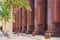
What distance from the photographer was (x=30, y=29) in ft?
130

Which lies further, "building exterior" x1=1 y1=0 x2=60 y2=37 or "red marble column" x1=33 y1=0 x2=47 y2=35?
"red marble column" x1=33 y1=0 x2=47 y2=35

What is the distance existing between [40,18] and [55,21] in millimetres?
6209

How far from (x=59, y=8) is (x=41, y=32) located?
6.73 metres

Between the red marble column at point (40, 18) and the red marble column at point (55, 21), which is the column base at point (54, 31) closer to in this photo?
the red marble column at point (55, 21)

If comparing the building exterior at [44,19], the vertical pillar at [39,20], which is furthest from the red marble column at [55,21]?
the vertical pillar at [39,20]

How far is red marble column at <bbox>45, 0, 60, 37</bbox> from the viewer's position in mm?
27016

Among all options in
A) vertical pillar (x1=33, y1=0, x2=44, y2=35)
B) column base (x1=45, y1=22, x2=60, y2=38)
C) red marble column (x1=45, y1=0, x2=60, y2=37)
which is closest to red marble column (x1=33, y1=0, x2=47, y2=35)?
vertical pillar (x1=33, y1=0, x2=44, y2=35)

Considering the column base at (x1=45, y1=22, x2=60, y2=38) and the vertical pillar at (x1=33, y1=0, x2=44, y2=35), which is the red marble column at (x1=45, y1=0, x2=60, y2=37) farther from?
the vertical pillar at (x1=33, y1=0, x2=44, y2=35)

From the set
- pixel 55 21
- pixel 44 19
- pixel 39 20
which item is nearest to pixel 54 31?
pixel 55 21

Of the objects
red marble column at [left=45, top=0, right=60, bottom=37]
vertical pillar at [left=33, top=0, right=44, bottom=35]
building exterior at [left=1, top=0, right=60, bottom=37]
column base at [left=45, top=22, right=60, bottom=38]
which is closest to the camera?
column base at [left=45, top=22, right=60, bottom=38]

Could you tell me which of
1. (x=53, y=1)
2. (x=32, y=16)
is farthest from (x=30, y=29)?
(x=53, y=1)

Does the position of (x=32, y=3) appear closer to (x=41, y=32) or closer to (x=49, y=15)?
(x=41, y=32)

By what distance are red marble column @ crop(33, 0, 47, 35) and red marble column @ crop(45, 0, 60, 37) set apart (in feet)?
18.4

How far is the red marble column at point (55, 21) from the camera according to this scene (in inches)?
1064
